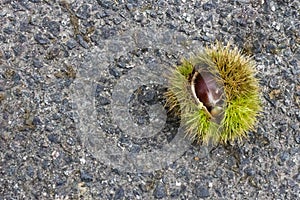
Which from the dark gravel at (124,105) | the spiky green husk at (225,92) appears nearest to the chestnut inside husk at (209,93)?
the spiky green husk at (225,92)

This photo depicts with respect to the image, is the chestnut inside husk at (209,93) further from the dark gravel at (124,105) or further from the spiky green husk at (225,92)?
the dark gravel at (124,105)

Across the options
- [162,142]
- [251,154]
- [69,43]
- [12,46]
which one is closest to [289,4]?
[251,154]

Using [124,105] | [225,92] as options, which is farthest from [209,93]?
[124,105]

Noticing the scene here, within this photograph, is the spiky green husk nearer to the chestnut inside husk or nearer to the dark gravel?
the chestnut inside husk

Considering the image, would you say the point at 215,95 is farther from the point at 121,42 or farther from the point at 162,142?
the point at 121,42

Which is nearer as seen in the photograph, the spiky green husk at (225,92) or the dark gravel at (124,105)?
the spiky green husk at (225,92)

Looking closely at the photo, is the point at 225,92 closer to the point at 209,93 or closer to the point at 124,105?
the point at 209,93
